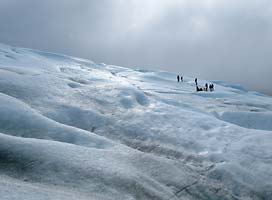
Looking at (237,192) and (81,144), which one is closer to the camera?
(237,192)

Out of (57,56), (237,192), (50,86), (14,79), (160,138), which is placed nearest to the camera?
(237,192)

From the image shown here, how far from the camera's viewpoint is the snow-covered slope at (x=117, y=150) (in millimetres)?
6578

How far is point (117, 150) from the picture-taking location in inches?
342

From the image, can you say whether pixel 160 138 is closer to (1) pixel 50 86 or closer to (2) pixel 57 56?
(1) pixel 50 86

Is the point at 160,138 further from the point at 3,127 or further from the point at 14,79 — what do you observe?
the point at 14,79

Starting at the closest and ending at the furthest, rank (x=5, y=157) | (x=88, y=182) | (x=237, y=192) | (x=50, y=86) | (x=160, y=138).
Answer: (x=88, y=182)
(x=5, y=157)
(x=237, y=192)
(x=160, y=138)
(x=50, y=86)

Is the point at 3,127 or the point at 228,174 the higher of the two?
the point at 3,127

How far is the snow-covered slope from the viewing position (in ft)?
21.6

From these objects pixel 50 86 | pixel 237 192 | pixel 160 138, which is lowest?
pixel 237 192

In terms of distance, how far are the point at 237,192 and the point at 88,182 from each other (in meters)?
3.79

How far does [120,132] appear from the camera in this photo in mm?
11055

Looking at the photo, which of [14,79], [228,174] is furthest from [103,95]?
[228,174]

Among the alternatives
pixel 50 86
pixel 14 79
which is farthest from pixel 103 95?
pixel 14 79

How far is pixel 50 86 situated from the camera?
48.5 feet
